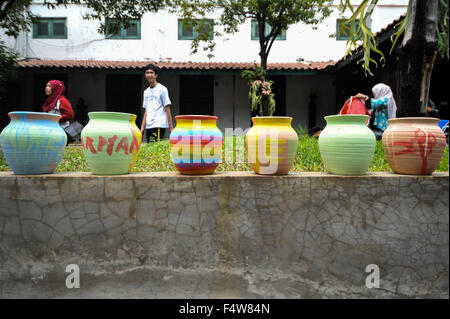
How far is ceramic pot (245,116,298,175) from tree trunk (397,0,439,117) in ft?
4.90

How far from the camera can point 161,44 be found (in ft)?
33.6

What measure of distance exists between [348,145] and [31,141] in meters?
1.91

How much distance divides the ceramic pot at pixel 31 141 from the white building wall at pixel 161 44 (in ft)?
28.9

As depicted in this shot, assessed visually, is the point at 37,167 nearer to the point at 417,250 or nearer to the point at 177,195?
the point at 177,195

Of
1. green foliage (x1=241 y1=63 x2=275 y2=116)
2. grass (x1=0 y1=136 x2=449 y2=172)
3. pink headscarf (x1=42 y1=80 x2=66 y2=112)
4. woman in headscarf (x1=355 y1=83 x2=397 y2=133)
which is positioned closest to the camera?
grass (x1=0 y1=136 x2=449 y2=172)

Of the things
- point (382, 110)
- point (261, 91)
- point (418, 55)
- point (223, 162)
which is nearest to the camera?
point (418, 55)

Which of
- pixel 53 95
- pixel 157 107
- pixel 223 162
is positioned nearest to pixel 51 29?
pixel 53 95

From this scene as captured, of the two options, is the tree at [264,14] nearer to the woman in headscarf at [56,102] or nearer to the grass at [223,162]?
the grass at [223,162]

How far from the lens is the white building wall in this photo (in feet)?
33.3

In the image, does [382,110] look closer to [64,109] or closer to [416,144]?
[416,144]

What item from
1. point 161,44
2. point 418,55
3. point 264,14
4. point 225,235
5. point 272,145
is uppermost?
point 161,44

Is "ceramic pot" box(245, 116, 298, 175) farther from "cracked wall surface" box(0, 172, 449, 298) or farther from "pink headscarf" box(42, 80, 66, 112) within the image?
"pink headscarf" box(42, 80, 66, 112)

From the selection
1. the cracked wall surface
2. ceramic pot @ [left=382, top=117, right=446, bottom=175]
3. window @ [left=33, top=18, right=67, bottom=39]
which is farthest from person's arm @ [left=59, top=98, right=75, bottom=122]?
window @ [left=33, top=18, right=67, bottom=39]

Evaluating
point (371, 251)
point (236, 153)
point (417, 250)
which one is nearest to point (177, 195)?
point (371, 251)
